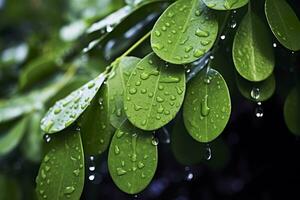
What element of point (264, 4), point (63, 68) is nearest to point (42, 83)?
point (63, 68)

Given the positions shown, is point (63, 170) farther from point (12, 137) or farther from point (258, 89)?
point (12, 137)

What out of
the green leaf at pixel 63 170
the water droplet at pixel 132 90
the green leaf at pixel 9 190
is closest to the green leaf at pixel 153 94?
the water droplet at pixel 132 90

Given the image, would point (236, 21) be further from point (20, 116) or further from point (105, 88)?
point (20, 116)

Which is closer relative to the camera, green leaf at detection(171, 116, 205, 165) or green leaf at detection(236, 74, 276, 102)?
green leaf at detection(236, 74, 276, 102)

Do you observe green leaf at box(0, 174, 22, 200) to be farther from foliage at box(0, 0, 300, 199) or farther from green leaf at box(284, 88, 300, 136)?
green leaf at box(284, 88, 300, 136)

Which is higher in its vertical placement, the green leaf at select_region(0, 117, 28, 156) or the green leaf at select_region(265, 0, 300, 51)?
the green leaf at select_region(265, 0, 300, 51)

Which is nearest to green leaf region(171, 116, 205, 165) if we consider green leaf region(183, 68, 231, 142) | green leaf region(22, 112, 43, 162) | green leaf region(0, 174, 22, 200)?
green leaf region(183, 68, 231, 142)
